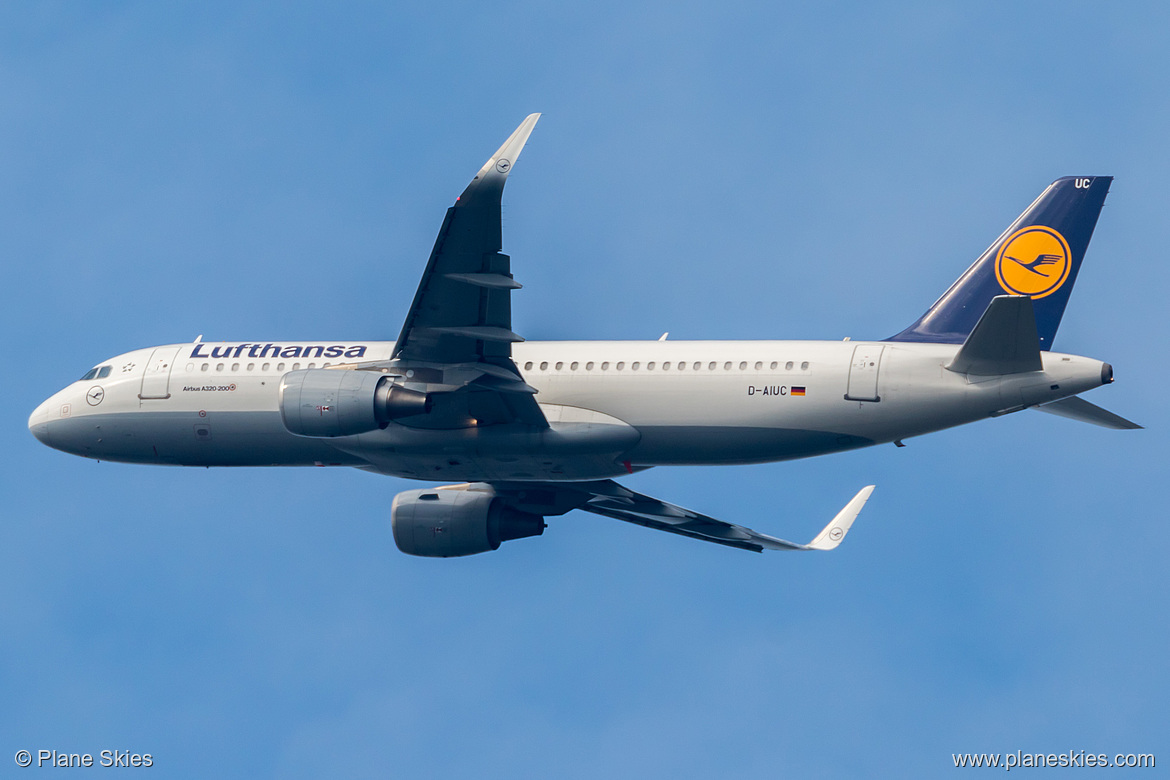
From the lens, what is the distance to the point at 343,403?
101 feet

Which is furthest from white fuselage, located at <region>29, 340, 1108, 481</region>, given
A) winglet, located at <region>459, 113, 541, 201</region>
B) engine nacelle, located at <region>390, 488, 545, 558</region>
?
winglet, located at <region>459, 113, 541, 201</region>

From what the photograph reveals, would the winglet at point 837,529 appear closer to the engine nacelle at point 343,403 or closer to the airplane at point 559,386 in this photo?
the airplane at point 559,386

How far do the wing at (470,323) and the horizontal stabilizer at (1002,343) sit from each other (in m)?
9.07

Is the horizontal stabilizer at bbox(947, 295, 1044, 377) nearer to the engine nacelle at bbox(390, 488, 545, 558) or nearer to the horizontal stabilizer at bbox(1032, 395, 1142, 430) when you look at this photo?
the horizontal stabilizer at bbox(1032, 395, 1142, 430)

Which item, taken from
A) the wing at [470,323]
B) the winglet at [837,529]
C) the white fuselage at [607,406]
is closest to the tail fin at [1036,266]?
the white fuselage at [607,406]

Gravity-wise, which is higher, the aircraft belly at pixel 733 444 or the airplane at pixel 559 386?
the airplane at pixel 559 386

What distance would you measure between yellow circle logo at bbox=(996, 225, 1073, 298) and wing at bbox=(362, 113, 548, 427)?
419 inches

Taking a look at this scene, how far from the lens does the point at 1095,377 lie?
29406mm

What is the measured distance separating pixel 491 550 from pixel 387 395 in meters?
8.52

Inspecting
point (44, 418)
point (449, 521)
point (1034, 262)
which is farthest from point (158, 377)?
point (1034, 262)

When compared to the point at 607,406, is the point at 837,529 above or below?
below

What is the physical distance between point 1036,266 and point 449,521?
1569 cm

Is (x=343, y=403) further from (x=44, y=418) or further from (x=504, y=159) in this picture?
(x=44, y=418)

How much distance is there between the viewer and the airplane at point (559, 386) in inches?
1166
